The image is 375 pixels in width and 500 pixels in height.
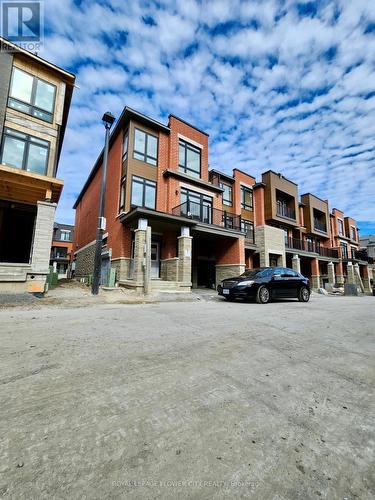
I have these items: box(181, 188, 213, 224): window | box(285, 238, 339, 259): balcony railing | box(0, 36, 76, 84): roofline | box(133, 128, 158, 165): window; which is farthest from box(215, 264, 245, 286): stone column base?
box(0, 36, 76, 84): roofline

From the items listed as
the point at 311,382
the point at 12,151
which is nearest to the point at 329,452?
the point at 311,382

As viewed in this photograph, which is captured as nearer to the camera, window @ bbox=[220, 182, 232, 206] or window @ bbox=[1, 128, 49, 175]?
window @ bbox=[1, 128, 49, 175]

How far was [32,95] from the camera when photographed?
1208cm

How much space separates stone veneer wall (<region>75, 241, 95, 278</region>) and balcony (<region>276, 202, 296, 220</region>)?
18.9m

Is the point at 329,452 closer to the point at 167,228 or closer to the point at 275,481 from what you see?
the point at 275,481

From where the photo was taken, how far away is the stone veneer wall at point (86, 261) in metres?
20.0

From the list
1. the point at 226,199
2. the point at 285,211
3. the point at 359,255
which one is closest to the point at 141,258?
the point at 226,199

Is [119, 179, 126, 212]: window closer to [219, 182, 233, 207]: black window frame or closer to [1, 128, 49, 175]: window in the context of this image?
[1, 128, 49, 175]: window

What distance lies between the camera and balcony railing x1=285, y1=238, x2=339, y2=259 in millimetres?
25922

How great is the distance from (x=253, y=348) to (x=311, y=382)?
1.11 meters

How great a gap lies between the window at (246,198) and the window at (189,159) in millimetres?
7139

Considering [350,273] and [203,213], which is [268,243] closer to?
[203,213]

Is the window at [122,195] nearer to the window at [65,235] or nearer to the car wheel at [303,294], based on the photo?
the car wheel at [303,294]

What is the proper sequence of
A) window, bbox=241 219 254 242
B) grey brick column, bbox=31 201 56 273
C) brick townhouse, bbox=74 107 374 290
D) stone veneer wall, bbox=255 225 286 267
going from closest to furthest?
1. grey brick column, bbox=31 201 56 273
2. brick townhouse, bbox=74 107 374 290
3. stone veneer wall, bbox=255 225 286 267
4. window, bbox=241 219 254 242
